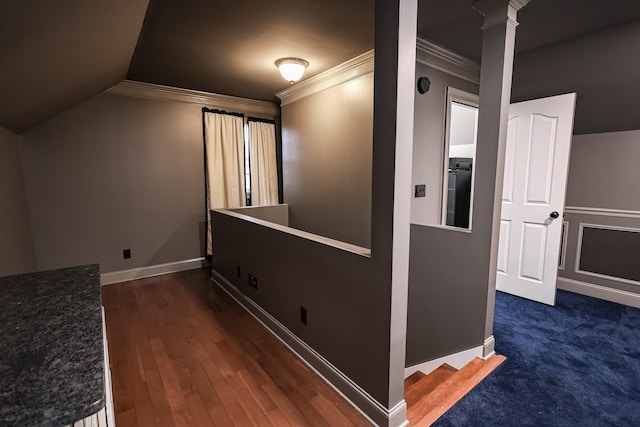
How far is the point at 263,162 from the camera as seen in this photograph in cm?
455

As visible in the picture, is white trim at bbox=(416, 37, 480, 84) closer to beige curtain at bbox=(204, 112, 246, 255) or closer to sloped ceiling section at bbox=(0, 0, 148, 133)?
sloped ceiling section at bbox=(0, 0, 148, 133)

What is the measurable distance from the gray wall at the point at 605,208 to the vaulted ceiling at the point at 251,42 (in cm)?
22

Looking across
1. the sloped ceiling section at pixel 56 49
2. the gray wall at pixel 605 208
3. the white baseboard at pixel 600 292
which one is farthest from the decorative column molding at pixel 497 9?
the white baseboard at pixel 600 292

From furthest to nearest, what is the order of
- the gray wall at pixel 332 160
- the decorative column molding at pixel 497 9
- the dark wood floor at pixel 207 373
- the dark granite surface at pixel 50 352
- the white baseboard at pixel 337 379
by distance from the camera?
1. the gray wall at pixel 332 160
2. the decorative column molding at pixel 497 9
3. the dark wood floor at pixel 207 373
4. the white baseboard at pixel 337 379
5. the dark granite surface at pixel 50 352

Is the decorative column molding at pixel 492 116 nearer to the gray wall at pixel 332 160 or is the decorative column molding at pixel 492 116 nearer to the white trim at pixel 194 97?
the gray wall at pixel 332 160

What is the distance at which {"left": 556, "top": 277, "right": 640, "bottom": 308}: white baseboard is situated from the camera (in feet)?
9.57

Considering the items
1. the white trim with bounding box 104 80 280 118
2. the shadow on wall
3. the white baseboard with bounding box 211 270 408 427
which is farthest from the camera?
the shadow on wall

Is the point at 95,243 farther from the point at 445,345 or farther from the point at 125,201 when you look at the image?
the point at 445,345

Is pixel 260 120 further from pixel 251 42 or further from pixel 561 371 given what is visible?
pixel 561 371

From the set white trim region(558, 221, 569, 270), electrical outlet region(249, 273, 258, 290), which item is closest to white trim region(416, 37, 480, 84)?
white trim region(558, 221, 569, 270)

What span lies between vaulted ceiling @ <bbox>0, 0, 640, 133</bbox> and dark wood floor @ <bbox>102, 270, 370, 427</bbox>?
186 cm

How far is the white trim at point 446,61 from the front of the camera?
Answer: 8.81 feet

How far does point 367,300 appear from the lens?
61.6 inches

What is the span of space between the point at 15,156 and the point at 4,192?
72 cm
